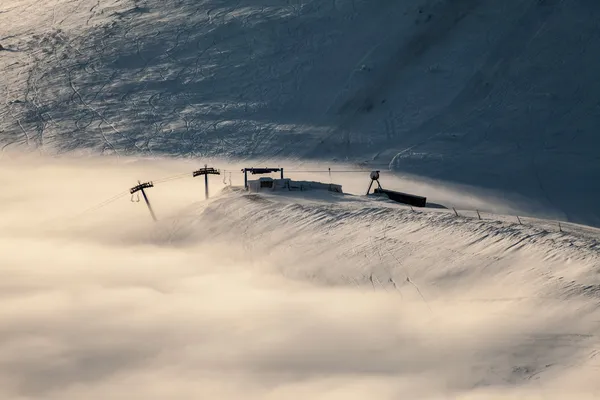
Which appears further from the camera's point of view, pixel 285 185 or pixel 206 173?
pixel 206 173

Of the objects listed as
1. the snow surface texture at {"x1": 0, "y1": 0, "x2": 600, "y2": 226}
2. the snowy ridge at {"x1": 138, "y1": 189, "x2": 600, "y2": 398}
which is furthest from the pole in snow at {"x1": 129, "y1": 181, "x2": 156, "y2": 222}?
the snow surface texture at {"x1": 0, "y1": 0, "x2": 600, "y2": 226}

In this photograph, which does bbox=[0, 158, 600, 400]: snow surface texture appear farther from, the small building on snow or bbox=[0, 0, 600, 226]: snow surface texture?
bbox=[0, 0, 600, 226]: snow surface texture

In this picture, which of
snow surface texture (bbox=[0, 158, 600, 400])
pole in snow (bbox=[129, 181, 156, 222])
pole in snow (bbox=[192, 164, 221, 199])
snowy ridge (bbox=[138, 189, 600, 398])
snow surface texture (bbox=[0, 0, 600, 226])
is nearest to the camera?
snowy ridge (bbox=[138, 189, 600, 398])

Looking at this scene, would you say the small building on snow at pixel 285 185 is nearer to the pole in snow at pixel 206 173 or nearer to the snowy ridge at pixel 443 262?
the snowy ridge at pixel 443 262

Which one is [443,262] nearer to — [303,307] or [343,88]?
[303,307]

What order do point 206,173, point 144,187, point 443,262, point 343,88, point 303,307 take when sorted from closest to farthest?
point 443,262, point 303,307, point 206,173, point 144,187, point 343,88

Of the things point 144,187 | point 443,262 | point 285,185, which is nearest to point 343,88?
point 144,187

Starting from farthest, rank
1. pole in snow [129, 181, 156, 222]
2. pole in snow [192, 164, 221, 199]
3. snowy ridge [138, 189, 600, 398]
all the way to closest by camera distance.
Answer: pole in snow [129, 181, 156, 222]
pole in snow [192, 164, 221, 199]
snowy ridge [138, 189, 600, 398]

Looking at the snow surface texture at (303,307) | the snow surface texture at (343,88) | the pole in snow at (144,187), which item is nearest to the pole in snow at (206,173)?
the snow surface texture at (303,307)
